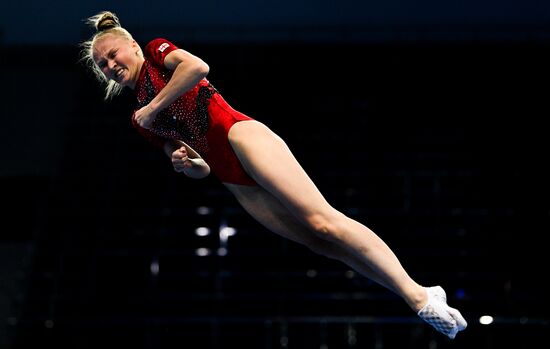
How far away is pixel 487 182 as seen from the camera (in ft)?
21.7

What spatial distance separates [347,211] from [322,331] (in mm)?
975

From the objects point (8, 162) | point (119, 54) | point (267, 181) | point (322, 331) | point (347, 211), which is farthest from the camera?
point (8, 162)

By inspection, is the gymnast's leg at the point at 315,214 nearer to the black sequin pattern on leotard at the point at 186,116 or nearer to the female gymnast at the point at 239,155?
the female gymnast at the point at 239,155

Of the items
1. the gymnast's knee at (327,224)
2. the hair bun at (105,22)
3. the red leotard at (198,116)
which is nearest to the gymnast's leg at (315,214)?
the gymnast's knee at (327,224)

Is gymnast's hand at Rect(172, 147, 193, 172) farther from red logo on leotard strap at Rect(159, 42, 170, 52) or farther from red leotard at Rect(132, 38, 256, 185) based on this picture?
red logo on leotard strap at Rect(159, 42, 170, 52)

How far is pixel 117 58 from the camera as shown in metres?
3.16

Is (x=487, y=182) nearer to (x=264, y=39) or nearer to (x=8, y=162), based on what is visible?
(x=264, y=39)

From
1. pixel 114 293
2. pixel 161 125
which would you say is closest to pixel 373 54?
pixel 114 293

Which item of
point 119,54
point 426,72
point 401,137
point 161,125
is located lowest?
point 161,125

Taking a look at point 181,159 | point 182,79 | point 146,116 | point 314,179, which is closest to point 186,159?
point 181,159

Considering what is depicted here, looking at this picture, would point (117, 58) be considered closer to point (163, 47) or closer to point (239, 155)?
point (163, 47)

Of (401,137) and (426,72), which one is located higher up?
(426,72)

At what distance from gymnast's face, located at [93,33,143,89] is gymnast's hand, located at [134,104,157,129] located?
0.60 ft

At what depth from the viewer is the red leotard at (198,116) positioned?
10.3ft
